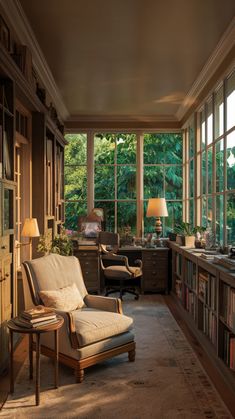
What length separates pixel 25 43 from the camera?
427 centimetres

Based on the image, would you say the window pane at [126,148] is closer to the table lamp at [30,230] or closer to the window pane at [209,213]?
the window pane at [209,213]

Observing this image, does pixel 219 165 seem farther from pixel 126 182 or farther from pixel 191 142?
pixel 126 182

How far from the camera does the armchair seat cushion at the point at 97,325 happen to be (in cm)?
329

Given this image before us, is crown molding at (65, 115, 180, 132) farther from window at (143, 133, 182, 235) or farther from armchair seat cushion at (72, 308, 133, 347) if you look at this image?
armchair seat cushion at (72, 308, 133, 347)

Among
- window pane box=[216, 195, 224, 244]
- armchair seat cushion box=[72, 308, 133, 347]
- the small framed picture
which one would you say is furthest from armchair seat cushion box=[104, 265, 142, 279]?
the small framed picture

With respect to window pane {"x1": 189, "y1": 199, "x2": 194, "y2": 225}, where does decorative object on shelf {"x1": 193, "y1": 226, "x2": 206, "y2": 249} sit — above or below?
below

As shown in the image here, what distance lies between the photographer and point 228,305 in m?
3.36

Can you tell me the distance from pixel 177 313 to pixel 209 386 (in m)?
2.35

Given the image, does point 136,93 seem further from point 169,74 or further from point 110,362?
point 110,362

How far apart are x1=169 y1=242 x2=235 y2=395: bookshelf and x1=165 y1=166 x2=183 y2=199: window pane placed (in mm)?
2222

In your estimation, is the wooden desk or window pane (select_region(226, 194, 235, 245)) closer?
window pane (select_region(226, 194, 235, 245))

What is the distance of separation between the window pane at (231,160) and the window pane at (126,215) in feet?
10.9

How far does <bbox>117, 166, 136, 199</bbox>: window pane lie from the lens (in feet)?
25.2

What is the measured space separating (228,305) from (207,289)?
29.2 inches
